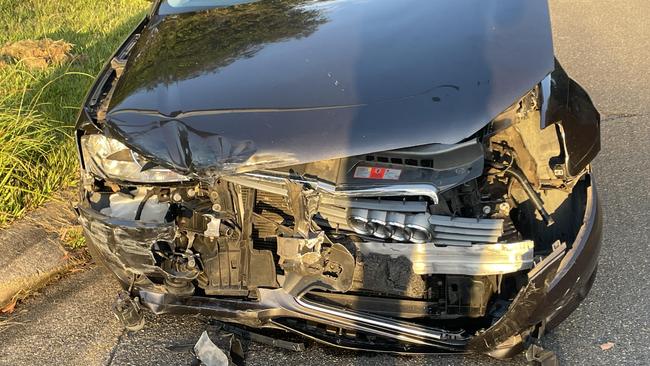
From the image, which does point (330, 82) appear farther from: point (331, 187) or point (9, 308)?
point (9, 308)

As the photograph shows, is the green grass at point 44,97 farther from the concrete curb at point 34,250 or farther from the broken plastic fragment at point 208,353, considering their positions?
the broken plastic fragment at point 208,353

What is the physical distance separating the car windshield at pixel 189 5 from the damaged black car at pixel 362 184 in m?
0.79

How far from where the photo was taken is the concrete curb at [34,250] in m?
3.29

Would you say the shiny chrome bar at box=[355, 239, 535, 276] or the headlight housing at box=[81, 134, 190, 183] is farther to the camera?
the headlight housing at box=[81, 134, 190, 183]

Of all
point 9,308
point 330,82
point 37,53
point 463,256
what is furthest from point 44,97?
point 463,256

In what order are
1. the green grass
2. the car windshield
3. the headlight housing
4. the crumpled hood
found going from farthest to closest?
the green grass < the car windshield < the headlight housing < the crumpled hood

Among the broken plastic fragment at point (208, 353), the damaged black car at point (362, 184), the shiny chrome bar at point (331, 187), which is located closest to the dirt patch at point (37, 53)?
the damaged black car at point (362, 184)

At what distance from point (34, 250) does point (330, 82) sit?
1.97 metres

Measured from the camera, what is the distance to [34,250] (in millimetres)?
3482

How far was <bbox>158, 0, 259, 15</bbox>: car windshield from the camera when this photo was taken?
3615 millimetres

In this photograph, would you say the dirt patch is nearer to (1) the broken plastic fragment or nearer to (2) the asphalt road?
(2) the asphalt road

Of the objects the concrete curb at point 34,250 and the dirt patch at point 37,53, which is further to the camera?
the dirt patch at point 37,53

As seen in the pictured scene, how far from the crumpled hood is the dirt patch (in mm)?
2600

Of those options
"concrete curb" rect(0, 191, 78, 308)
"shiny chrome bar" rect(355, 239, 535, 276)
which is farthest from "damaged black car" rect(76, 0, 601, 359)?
"concrete curb" rect(0, 191, 78, 308)
